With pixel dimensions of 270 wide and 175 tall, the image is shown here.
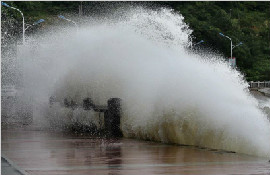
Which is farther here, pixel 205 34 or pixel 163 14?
pixel 205 34

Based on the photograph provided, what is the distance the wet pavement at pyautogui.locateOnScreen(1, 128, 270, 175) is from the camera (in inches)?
425

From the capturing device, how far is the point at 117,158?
12406 mm

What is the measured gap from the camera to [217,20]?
3174 inches

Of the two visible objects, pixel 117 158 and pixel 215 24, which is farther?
pixel 215 24

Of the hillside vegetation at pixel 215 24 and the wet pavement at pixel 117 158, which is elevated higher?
the hillside vegetation at pixel 215 24

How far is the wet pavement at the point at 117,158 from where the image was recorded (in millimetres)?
10805

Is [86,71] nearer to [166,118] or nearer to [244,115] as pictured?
[166,118]

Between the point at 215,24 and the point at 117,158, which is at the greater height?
the point at 215,24

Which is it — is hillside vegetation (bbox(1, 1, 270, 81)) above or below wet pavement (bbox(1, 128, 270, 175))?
above

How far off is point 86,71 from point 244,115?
786cm

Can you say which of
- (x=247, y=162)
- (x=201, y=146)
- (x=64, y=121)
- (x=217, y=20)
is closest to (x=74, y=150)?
(x=201, y=146)

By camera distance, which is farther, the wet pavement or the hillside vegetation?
the hillside vegetation

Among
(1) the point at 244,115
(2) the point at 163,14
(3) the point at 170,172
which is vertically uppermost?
(2) the point at 163,14

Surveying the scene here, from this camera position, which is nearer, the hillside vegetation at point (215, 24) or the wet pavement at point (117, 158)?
the wet pavement at point (117, 158)
